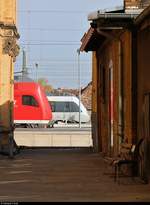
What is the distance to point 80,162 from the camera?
21266 millimetres

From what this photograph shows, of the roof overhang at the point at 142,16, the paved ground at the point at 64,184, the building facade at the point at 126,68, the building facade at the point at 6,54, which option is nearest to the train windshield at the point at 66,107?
the building facade at the point at 6,54

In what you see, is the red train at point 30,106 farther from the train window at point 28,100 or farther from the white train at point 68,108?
the white train at point 68,108

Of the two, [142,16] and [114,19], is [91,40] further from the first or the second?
[142,16]

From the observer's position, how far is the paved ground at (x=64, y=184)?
12.4 m

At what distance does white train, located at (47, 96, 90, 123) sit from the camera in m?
57.8

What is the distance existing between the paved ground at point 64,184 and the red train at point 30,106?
82.6 feet

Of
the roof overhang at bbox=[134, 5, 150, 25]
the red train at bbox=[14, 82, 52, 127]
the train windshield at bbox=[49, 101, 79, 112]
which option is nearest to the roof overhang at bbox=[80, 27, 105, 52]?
the roof overhang at bbox=[134, 5, 150, 25]

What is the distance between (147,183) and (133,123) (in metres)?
2.59

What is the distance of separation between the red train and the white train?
8876mm

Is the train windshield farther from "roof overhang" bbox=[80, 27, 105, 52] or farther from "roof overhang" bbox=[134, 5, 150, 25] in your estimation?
"roof overhang" bbox=[134, 5, 150, 25]

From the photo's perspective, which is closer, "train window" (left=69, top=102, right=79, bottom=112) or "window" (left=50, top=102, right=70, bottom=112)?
"train window" (left=69, top=102, right=79, bottom=112)

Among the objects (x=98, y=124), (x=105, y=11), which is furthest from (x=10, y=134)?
(x=105, y=11)

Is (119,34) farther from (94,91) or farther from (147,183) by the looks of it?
(94,91)

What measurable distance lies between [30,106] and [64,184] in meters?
32.9
